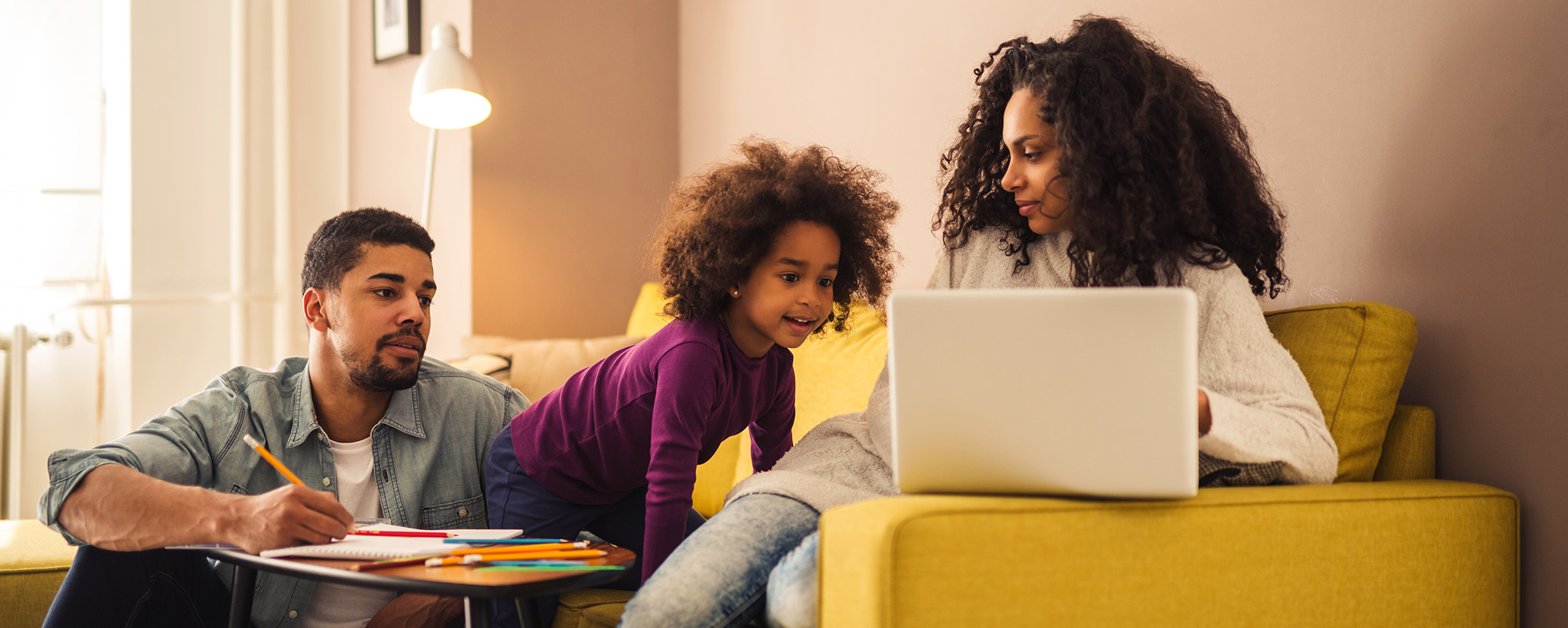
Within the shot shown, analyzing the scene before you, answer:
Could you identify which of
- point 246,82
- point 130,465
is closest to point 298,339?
point 246,82

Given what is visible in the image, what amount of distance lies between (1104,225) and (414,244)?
1.00 m

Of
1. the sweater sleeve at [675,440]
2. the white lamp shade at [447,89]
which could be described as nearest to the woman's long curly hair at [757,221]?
the sweater sleeve at [675,440]

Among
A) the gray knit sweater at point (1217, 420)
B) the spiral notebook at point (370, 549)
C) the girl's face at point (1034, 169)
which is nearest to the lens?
Result: the spiral notebook at point (370, 549)

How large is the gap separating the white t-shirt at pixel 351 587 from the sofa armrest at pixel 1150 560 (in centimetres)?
75

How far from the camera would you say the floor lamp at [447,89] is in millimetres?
2492

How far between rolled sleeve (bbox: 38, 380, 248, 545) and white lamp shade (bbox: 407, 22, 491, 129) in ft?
3.84

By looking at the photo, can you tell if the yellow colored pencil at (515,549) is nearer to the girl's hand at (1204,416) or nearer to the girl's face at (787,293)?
the girl's face at (787,293)

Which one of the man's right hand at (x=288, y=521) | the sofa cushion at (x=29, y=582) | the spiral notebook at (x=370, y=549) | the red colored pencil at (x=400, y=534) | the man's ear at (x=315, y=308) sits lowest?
the sofa cushion at (x=29, y=582)

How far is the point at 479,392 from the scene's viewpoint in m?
1.69

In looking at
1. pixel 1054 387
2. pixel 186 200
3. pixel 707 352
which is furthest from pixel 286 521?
pixel 186 200

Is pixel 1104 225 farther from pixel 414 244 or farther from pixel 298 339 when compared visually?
pixel 298 339

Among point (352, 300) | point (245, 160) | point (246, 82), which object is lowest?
point (352, 300)

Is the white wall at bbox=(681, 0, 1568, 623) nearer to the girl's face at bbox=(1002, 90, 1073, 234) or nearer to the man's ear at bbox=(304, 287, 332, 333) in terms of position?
the girl's face at bbox=(1002, 90, 1073, 234)

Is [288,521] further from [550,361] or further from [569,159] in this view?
[569,159]
